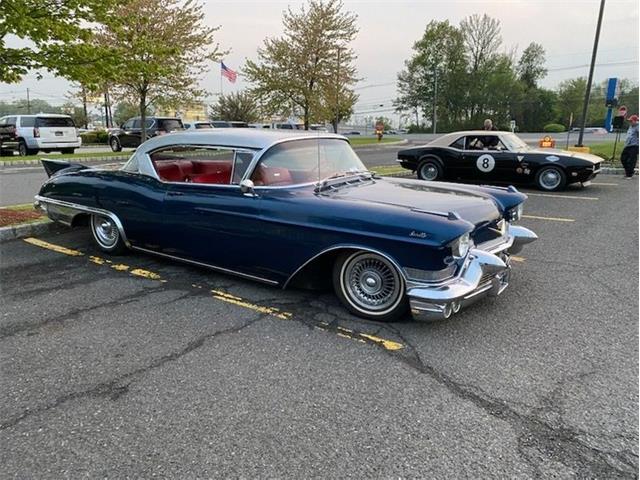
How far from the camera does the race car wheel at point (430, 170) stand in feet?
37.5

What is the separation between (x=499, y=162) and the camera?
1060 cm

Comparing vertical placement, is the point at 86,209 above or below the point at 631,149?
below

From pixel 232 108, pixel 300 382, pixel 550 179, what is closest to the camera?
pixel 300 382

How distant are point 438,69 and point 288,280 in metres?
69.9

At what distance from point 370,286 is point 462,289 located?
2.32 ft

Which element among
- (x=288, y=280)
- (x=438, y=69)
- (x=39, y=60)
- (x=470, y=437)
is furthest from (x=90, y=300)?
(x=438, y=69)

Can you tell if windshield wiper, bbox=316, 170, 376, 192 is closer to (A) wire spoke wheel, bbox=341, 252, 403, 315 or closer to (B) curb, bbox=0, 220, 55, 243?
(A) wire spoke wheel, bbox=341, 252, 403, 315

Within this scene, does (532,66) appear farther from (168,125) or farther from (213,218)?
(213,218)

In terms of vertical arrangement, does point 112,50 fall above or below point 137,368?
above

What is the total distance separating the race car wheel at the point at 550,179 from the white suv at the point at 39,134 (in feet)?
58.2

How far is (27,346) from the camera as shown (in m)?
3.20

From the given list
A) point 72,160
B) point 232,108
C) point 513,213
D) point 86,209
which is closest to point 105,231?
point 86,209

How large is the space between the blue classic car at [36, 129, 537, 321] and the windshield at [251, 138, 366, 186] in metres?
0.01

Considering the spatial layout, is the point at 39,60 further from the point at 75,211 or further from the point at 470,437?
the point at 470,437
